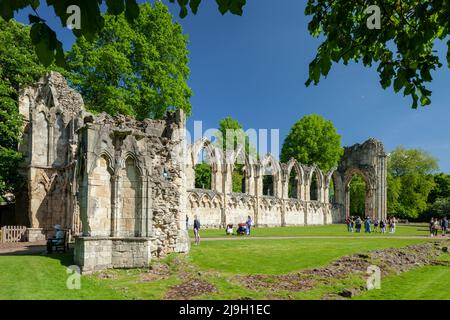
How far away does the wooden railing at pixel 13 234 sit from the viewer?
20188 millimetres

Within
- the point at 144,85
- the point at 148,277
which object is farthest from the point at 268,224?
the point at 148,277

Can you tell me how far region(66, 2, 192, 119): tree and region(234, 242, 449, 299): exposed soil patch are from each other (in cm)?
1833

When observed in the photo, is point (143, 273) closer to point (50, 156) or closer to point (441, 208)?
point (50, 156)

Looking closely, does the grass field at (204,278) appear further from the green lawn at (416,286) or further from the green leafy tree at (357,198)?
the green leafy tree at (357,198)

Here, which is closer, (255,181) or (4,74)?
(4,74)

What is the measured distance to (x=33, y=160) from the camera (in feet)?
75.0

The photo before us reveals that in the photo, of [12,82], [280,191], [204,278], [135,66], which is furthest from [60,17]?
[280,191]

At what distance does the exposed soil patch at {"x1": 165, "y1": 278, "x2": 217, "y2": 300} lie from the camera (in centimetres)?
845

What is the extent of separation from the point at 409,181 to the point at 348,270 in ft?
176

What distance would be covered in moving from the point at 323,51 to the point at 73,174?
18580 mm

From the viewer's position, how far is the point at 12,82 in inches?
958

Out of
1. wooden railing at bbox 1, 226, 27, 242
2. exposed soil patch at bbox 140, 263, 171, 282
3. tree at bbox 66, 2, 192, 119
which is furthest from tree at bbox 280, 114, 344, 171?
exposed soil patch at bbox 140, 263, 171, 282

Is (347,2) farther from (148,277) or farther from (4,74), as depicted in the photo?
(4,74)

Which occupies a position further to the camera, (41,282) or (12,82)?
(12,82)
